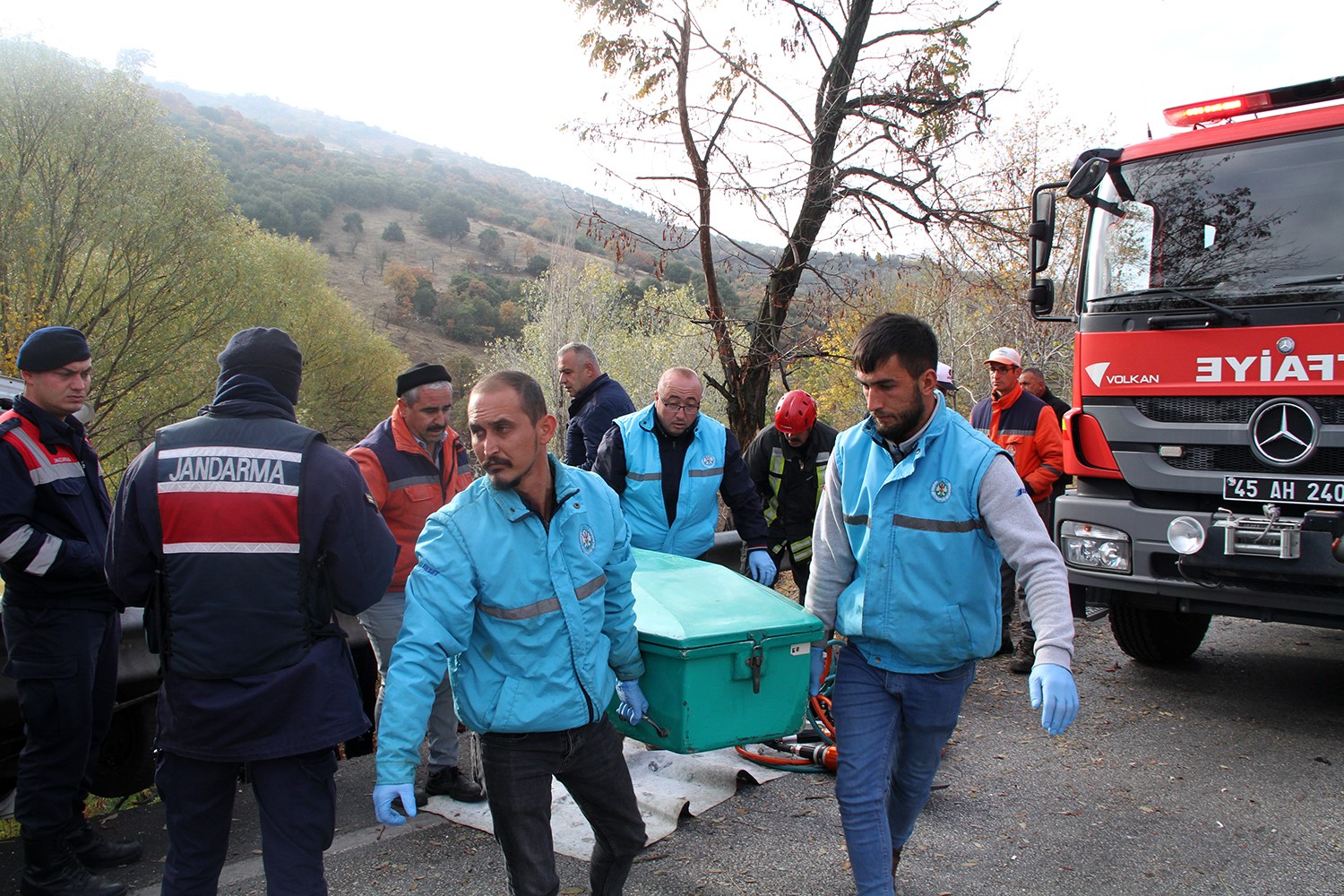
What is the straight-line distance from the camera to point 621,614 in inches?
113

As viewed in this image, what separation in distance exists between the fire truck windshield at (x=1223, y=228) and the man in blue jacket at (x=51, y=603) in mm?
5244

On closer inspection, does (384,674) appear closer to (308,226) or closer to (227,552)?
(227,552)

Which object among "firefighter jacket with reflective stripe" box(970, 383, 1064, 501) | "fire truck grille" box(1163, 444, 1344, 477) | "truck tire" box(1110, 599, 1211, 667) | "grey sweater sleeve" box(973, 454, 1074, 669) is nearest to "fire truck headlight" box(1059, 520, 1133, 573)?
"fire truck grille" box(1163, 444, 1344, 477)

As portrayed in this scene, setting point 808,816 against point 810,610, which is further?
point 808,816

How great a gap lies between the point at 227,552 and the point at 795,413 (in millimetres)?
3783

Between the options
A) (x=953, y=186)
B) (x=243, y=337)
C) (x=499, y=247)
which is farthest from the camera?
(x=499, y=247)

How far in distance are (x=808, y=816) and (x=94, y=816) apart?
3.10 meters

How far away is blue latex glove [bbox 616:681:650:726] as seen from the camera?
2977 mm

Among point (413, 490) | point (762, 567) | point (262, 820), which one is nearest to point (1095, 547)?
point (762, 567)

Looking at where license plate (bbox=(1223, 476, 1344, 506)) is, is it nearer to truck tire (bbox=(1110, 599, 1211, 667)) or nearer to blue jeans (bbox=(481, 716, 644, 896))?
truck tire (bbox=(1110, 599, 1211, 667))

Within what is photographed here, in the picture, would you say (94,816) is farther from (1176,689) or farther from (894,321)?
(1176,689)

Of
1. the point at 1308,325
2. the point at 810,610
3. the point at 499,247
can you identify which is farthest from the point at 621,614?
the point at 499,247

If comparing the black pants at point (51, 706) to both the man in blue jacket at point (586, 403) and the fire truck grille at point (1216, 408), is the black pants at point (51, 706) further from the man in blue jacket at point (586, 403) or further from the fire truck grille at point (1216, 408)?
the fire truck grille at point (1216, 408)

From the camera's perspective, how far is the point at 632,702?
117 inches
